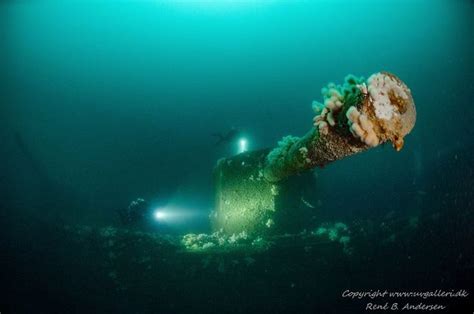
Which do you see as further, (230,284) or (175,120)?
(175,120)

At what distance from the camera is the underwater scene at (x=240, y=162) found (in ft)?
13.6

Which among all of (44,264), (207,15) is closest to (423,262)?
(44,264)

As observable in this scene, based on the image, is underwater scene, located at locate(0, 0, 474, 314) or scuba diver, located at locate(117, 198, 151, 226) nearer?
underwater scene, located at locate(0, 0, 474, 314)

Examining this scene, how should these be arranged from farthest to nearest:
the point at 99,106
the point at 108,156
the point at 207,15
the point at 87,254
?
1. the point at 99,106
2. the point at 207,15
3. the point at 108,156
4. the point at 87,254

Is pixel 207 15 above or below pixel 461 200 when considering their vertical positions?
above

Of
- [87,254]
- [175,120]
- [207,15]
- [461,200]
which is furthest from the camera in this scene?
[175,120]

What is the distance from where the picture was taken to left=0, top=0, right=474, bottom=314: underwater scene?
163 inches

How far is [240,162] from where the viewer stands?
282 inches

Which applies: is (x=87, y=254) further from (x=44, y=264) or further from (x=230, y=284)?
(x=230, y=284)

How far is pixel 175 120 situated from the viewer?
58.9 metres

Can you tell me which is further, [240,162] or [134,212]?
[134,212]

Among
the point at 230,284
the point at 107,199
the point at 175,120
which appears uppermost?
the point at 175,120

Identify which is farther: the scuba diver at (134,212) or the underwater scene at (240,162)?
the scuba diver at (134,212)

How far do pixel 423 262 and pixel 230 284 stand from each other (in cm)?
299
